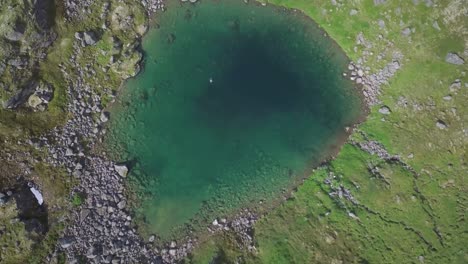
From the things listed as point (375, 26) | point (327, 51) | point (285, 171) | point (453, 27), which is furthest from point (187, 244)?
point (453, 27)

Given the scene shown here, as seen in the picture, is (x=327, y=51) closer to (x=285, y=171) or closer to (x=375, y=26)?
(x=375, y=26)

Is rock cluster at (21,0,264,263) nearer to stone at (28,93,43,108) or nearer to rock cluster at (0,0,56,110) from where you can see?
stone at (28,93,43,108)

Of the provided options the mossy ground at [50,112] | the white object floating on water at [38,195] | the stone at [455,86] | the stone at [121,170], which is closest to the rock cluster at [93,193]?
the stone at [121,170]

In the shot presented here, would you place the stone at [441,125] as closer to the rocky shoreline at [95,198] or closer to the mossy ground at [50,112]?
the rocky shoreline at [95,198]

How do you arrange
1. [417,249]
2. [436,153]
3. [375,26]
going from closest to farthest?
[417,249], [436,153], [375,26]

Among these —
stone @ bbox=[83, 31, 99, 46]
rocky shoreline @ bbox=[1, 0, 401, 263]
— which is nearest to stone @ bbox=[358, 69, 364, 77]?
rocky shoreline @ bbox=[1, 0, 401, 263]

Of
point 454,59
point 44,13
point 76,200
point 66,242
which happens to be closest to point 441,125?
point 454,59
